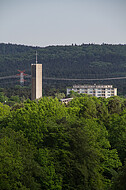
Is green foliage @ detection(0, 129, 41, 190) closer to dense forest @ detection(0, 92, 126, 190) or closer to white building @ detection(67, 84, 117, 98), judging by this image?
dense forest @ detection(0, 92, 126, 190)

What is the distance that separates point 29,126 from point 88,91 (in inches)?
5301

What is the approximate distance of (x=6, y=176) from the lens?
33.9 meters

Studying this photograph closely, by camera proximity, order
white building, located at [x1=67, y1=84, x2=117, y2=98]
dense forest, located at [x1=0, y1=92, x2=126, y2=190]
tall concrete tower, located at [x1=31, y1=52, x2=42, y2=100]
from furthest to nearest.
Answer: white building, located at [x1=67, y1=84, x2=117, y2=98] < tall concrete tower, located at [x1=31, y1=52, x2=42, y2=100] < dense forest, located at [x1=0, y1=92, x2=126, y2=190]

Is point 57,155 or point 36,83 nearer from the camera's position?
point 57,155

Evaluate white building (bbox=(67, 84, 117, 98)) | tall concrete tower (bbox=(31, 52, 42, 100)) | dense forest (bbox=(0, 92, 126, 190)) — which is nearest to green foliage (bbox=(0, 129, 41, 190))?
dense forest (bbox=(0, 92, 126, 190))

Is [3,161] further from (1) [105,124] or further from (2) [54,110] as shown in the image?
(1) [105,124]

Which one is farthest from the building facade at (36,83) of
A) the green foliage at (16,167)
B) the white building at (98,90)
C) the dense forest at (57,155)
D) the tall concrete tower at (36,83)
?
the green foliage at (16,167)

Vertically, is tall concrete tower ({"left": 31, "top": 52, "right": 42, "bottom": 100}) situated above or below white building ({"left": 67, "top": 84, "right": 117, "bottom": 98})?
above

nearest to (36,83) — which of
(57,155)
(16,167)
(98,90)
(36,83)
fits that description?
(36,83)

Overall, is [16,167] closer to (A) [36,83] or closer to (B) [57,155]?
(B) [57,155]

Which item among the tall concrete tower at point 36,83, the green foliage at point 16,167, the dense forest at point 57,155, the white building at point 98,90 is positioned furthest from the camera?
the white building at point 98,90

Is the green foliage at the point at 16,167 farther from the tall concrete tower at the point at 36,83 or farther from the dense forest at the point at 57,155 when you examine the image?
the tall concrete tower at the point at 36,83

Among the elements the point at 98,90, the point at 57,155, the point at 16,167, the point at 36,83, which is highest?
the point at 36,83

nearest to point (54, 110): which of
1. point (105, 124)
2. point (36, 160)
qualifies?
point (105, 124)
